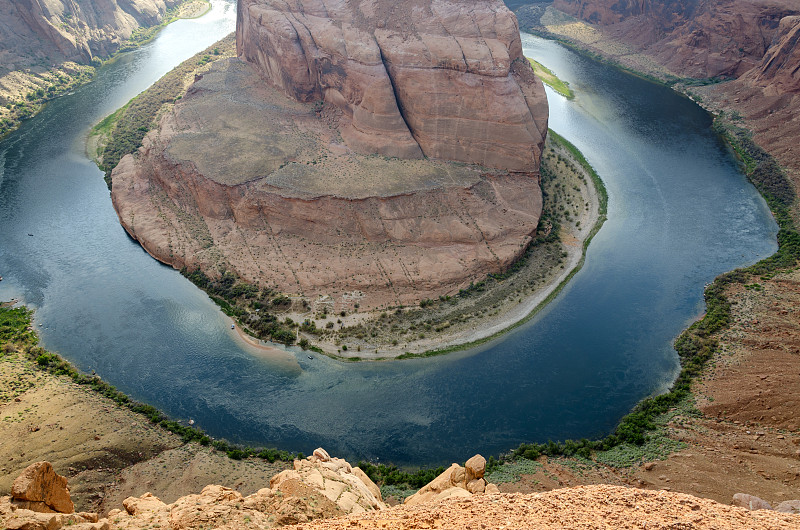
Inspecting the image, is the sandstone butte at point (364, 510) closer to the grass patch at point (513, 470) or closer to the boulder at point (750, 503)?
the boulder at point (750, 503)

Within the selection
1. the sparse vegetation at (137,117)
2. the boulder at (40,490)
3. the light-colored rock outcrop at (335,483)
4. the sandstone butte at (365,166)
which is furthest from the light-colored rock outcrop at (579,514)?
the sparse vegetation at (137,117)

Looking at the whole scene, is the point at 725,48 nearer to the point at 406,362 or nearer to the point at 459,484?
the point at 406,362

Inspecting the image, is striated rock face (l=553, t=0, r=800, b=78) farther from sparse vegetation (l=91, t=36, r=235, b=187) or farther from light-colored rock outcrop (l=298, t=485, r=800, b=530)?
light-colored rock outcrop (l=298, t=485, r=800, b=530)

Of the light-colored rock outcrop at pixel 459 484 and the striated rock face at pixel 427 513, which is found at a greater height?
the striated rock face at pixel 427 513

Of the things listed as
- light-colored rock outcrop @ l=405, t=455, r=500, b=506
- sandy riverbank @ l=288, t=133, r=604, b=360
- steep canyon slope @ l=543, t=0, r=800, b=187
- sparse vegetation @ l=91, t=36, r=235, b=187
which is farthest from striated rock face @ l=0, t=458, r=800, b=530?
steep canyon slope @ l=543, t=0, r=800, b=187

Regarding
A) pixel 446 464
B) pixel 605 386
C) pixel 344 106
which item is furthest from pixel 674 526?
pixel 344 106

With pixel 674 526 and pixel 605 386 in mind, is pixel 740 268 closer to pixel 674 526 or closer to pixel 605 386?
pixel 605 386

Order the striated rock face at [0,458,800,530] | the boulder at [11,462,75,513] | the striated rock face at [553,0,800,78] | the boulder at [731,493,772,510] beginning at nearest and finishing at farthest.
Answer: the striated rock face at [0,458,800,530] → the boulder at [11,462,75,513] → the boulder at [731,493,772,510] → the striated rock face at [553,0,800,78]
